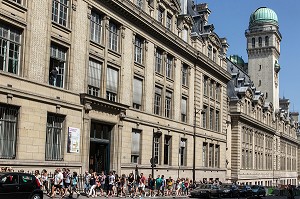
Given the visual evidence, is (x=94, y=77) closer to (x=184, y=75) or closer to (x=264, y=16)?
(x=184, y=75)

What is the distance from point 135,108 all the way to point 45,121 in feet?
40.4

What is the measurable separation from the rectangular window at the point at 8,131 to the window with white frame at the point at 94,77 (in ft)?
26.5

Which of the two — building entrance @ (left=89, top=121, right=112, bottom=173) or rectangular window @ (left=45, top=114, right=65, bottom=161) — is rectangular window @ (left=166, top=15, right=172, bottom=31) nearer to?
building entrance @ (left=89, top=121, right=112, bottom=173)

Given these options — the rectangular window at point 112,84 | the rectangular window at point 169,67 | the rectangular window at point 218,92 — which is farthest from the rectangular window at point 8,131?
the rectangular window at point 218,92

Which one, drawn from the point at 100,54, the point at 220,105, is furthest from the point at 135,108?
the point at 220,105

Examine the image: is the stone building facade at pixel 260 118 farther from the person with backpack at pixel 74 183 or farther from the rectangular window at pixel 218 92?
the person with backpack at pixel 74 183

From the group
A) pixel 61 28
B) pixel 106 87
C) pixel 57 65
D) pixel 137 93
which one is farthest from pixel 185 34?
pixel 57 65

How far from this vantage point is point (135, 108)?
3956 cm

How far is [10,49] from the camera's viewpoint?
26.5 meters

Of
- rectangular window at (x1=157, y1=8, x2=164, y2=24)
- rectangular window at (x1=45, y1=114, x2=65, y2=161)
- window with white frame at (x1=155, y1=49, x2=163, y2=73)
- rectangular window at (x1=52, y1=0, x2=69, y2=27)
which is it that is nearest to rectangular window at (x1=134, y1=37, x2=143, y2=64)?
window with white frame at (x1=155, y1=49, x2=163, y2=73)

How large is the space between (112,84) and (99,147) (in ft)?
17.3

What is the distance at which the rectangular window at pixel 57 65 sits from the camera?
2991 centimetres

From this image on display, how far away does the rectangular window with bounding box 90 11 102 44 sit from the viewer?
3430 cm

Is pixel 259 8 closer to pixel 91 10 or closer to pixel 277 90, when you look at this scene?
pixel 277 90
